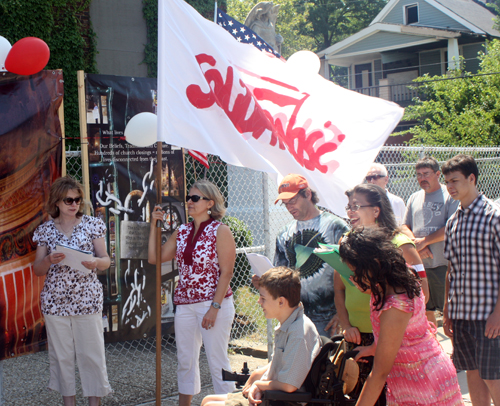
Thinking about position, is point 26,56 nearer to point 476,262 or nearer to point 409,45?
point 476,262

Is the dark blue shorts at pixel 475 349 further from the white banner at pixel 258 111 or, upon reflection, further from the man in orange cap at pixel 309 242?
the white banner at pixel 258 111

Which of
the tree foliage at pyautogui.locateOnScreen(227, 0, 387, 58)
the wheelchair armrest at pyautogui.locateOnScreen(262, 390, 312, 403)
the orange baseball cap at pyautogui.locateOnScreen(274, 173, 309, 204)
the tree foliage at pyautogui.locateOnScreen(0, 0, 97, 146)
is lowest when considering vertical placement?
the wheelchair armrest at pyautogui.locateOnScreen(262, 390, 312, 403)

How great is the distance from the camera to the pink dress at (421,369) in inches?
93.5

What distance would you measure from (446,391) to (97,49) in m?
8.57

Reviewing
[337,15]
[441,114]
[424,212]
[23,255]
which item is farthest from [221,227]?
[337,15]

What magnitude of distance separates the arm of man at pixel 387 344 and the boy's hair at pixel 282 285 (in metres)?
0.77

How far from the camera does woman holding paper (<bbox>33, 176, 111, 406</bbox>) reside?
13.0 ft

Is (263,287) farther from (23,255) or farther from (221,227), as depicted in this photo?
(23,255)

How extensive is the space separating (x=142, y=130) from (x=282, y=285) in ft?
6.83

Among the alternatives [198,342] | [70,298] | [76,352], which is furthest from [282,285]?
[76,352]

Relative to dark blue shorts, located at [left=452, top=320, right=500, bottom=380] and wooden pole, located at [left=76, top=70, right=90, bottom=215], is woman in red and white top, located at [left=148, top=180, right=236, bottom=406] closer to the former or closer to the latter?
wooden pole, located at [left=76, top=70, right=90, bottom=215]

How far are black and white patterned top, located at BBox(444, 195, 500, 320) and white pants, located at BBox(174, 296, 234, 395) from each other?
1.69 metres

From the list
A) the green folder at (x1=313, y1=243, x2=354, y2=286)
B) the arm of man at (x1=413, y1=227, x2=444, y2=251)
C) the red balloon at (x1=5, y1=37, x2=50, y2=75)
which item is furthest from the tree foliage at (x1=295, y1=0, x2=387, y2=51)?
the green folder at (x1=313, y1=243, x2=354, y2=286)

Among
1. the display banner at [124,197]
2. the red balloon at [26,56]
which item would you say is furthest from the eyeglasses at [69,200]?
the red balloon at [26,56]
